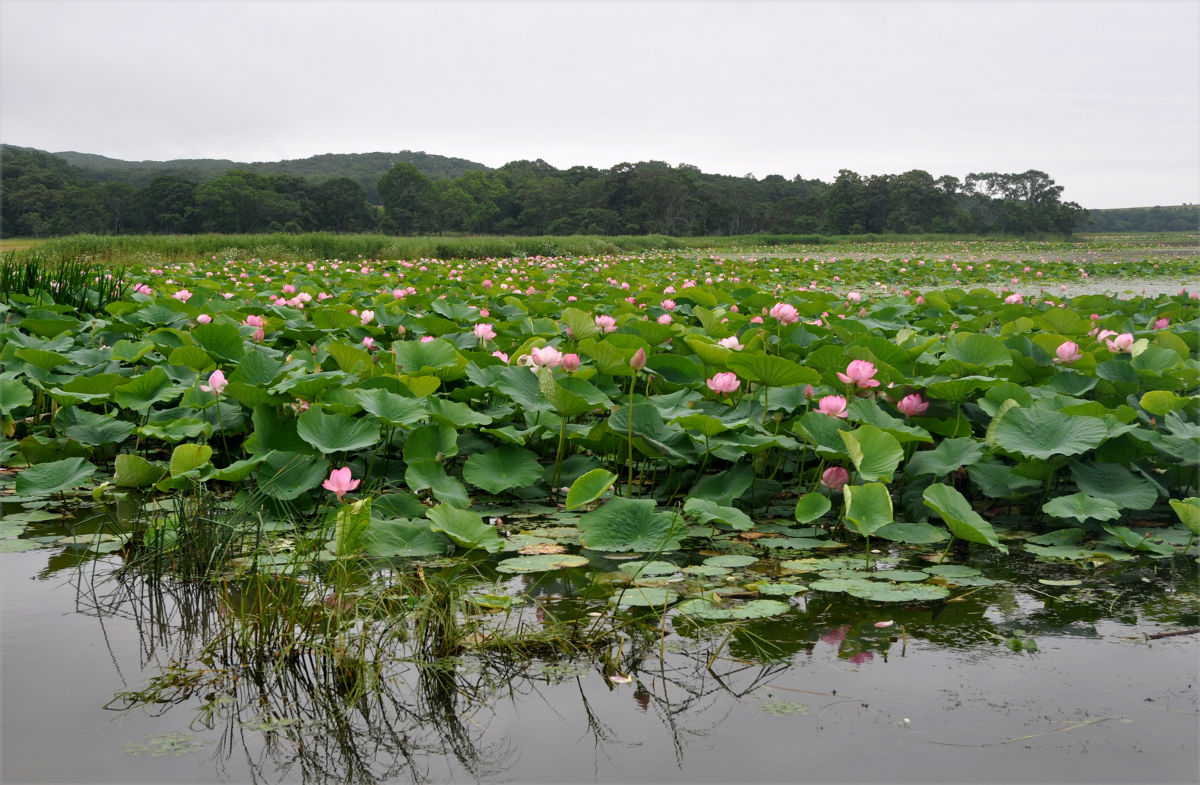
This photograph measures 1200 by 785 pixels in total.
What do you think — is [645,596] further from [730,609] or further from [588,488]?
[588,488]

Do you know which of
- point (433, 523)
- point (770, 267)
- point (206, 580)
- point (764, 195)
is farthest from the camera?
point (764, 195)

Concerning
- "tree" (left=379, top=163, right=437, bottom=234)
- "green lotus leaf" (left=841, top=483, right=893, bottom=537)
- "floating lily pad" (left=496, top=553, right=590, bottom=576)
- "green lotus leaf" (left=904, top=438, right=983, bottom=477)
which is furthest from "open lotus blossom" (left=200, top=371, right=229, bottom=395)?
"tree" (left=379, top=163, right=437, bottom=234)

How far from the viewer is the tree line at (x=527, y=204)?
46.1 metres

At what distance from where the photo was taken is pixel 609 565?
7.68 feet

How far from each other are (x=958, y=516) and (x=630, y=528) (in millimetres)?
934

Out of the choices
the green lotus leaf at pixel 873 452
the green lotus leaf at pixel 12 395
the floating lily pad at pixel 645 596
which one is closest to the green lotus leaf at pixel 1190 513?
the green lotus leaf at pixel 873 452

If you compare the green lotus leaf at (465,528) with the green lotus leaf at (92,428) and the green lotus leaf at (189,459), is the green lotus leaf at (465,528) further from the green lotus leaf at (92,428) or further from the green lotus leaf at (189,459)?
the green lotus leaf at (92,428)

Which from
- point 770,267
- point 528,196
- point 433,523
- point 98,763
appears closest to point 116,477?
point 433,523

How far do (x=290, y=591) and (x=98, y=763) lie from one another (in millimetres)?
588

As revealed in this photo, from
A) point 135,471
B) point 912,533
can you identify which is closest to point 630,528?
point 912,533

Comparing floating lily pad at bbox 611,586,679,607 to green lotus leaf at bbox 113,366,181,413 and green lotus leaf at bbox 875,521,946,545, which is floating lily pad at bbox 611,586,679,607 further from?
green lotus leaf at bbox 113,366,181,413

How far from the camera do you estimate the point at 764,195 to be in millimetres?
73562

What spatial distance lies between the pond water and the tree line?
157ft

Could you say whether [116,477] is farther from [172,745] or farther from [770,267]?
[770,267]
